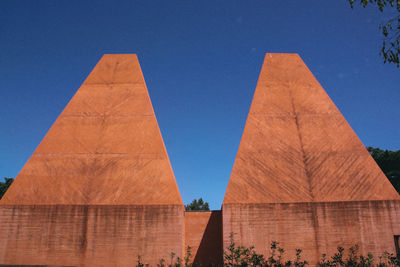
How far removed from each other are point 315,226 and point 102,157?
821cm

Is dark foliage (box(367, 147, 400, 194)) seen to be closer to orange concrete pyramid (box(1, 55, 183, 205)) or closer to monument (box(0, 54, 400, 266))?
monument (box(0, 54, 400, 266))

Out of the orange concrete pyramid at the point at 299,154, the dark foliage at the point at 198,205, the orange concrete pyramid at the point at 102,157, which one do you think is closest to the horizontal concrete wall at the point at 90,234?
the orange concrete pyramid at the point at 102,157

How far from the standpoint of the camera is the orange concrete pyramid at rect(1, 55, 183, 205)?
11477 mm

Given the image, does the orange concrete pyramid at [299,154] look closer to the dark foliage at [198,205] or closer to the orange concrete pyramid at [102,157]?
the orange concrete pyramid at [102,157]

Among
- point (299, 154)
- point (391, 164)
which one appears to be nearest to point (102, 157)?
point (299, 154)

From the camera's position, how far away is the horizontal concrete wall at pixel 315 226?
10492mm

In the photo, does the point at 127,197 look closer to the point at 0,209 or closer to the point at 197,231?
the point at 197,231

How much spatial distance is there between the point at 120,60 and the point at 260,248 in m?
10.4


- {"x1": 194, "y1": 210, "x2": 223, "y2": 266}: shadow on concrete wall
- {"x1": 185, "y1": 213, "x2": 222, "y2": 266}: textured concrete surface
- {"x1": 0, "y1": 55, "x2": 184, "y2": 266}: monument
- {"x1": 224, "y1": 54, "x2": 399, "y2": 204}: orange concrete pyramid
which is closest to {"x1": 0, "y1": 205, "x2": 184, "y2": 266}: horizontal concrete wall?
{"x1": 0, "y1": 55, "x2": 184, "y2": 266}: monument

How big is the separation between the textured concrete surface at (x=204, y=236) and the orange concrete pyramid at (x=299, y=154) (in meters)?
1.67

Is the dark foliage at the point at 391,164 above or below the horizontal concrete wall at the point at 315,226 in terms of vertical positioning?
above

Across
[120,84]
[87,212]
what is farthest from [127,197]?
[120,84]

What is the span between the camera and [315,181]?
37.9ft

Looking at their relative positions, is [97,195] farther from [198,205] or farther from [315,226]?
[198,205]
